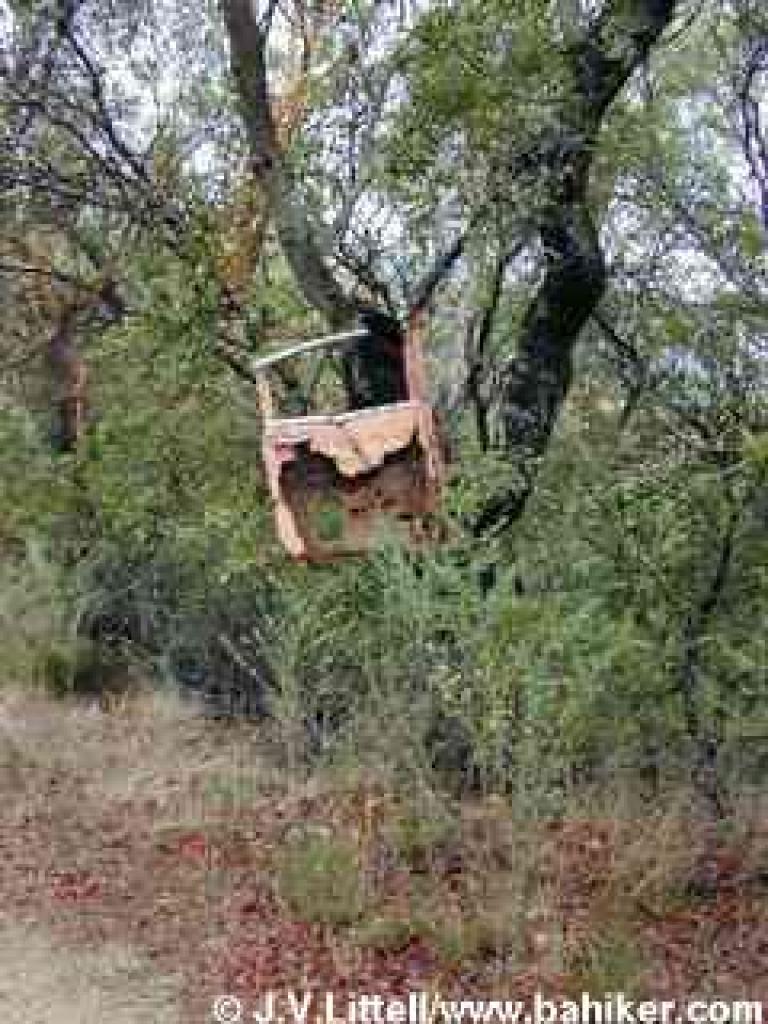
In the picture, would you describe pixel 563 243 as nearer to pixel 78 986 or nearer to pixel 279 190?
pixel 279 190

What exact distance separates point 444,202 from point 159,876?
280 centimetres

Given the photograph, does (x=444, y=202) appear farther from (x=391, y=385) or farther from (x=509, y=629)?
(x=509, y=629)

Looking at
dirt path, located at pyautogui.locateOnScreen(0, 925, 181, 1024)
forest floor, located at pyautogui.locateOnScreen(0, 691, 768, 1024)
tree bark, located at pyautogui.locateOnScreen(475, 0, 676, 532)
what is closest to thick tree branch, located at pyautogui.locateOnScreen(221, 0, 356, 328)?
tree bark, located at pyautogui.locateOnScreen(475, 0, 676, 532)


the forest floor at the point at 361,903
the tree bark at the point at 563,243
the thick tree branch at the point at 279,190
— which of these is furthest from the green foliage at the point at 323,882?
the thick tree branch at the point at 279,190

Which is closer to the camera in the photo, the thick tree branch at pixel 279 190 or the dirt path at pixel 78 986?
the dirt path at pixel 78 986

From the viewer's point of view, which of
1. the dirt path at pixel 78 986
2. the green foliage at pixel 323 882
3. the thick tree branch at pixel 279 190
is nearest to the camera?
the dirt path at pixel 78 986

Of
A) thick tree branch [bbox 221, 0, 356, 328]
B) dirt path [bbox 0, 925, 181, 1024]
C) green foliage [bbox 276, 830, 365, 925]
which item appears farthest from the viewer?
thick tree branch [bbox 221, 0, 356, 328]

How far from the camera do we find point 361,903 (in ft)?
15.4

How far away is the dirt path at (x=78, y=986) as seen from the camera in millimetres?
4320

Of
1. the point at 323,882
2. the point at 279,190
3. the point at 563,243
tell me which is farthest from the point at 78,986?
the point at 563,243

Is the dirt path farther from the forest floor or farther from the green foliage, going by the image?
the green foliage

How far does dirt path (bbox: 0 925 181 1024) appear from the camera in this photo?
4320 mm

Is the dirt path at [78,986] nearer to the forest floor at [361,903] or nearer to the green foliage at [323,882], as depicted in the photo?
the forest floor at [361,903]

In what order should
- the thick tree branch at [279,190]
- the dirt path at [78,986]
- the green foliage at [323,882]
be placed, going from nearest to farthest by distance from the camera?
1. the dirt path at [78,986]
2. the green foliage at [323,882]
3. the thick tree branch at [279,190]
